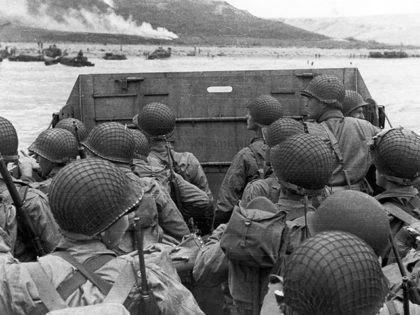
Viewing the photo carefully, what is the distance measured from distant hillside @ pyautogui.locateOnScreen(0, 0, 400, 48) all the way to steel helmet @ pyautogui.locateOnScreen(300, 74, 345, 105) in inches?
4275

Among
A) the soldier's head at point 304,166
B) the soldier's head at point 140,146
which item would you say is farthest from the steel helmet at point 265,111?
the soldier's head at point 304,166

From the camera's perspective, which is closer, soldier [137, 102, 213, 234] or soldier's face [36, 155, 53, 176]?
soldier's face [36, 155, 53, 176]

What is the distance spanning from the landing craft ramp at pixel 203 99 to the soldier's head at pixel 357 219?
16.0ft

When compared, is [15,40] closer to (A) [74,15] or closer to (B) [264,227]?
(A) [74,15]

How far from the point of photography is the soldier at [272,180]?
4.22 meters

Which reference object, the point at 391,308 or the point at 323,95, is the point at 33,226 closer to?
the point at 391,308

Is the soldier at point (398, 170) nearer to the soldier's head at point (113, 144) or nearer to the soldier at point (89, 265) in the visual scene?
the soldier at point (89, 265)

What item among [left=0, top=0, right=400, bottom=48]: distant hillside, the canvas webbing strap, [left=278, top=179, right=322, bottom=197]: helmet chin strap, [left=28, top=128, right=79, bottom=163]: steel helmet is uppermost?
[left=278, top=179, right=322, bottom=197]: helmet chin strap

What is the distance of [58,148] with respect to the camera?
15.9 ft

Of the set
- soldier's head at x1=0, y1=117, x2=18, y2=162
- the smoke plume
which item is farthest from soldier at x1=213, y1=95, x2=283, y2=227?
the smoke plume

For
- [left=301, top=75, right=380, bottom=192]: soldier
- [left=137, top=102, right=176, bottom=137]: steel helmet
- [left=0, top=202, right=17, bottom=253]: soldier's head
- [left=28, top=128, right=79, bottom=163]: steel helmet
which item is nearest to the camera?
[left=0, top=202, right=17, bottom=253]: soldier's head

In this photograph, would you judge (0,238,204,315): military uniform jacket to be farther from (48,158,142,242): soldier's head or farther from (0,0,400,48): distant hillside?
(0,0,400,48): distant hillside

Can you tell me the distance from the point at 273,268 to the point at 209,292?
54.2 inches

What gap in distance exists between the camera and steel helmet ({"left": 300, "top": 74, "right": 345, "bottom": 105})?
5809mm
